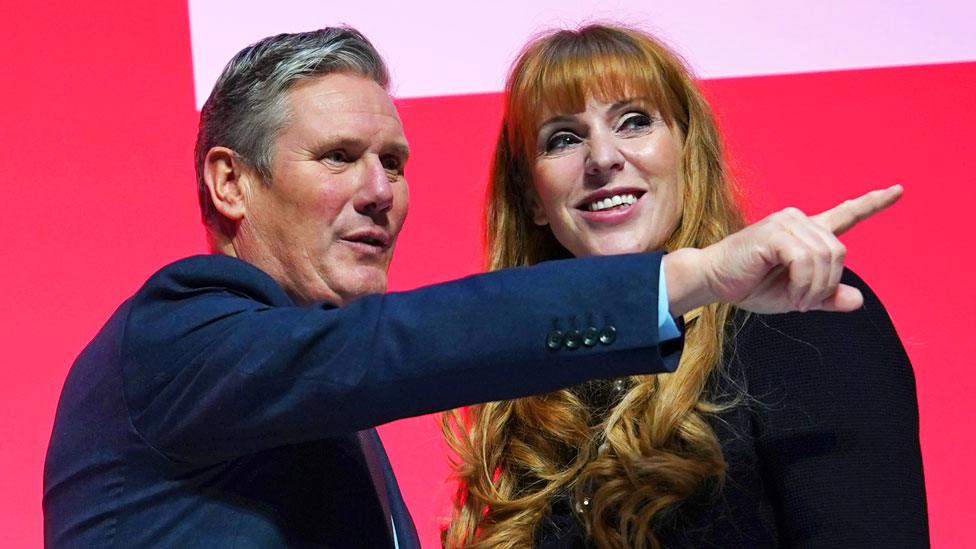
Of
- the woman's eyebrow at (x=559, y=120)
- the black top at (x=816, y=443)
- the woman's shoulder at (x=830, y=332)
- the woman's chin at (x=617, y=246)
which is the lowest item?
the black top at (x=816, y=443)

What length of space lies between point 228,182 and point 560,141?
0.51 meters

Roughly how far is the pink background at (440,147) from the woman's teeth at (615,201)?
24.1 inches

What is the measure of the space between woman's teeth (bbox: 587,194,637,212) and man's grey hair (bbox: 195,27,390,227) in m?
0.39

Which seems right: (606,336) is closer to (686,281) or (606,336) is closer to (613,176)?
(686,281)

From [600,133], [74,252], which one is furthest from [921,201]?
[74,252]

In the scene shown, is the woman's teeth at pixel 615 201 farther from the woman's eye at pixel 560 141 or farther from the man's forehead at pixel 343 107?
the man's forehead at pixel 343 107

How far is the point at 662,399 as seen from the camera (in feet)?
5.64

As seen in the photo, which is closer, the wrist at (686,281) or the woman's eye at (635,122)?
the wrist at (686,281)

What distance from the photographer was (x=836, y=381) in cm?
159

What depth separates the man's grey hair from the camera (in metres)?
1.60

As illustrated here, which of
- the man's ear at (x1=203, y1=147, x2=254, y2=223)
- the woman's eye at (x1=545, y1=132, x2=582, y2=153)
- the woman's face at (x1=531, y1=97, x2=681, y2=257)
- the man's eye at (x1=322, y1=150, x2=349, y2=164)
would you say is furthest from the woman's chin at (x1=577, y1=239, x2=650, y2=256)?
the man's ear at (x1=203, y1=147, x2=254, y2=223)

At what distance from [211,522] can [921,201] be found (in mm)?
1718

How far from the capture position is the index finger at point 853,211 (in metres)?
1.11

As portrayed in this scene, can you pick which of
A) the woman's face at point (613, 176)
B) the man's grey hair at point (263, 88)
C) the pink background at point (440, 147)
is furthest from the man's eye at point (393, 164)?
the pink background at point (440, 147)
